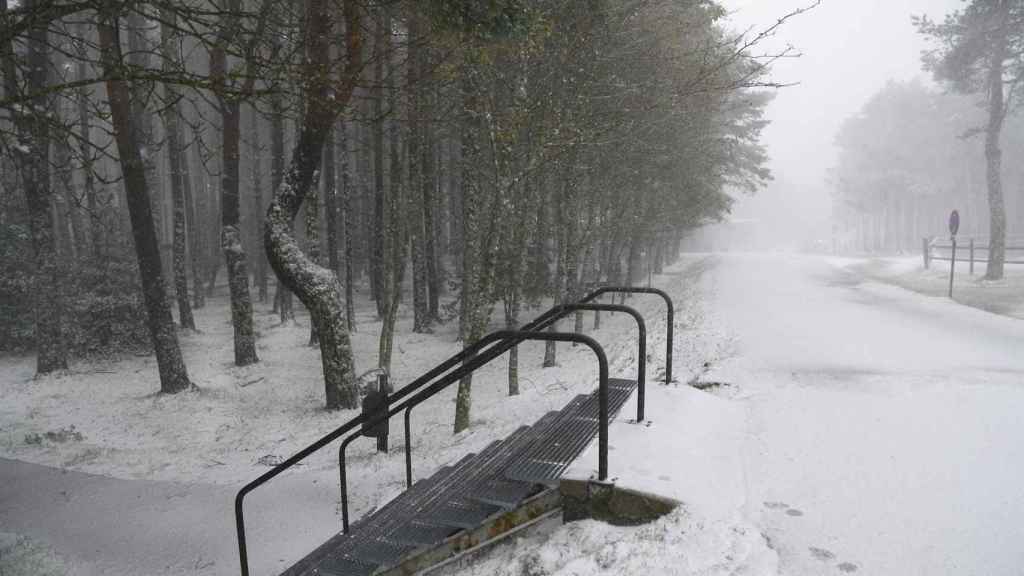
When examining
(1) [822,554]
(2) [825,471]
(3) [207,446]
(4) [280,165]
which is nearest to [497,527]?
(1) [822,554]

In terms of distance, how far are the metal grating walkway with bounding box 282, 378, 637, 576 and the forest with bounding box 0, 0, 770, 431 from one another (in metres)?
3.35

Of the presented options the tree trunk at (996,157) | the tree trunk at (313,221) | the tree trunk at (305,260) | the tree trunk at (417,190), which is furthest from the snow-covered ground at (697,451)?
the tree trunk at (996,157)

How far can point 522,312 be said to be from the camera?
21.7m

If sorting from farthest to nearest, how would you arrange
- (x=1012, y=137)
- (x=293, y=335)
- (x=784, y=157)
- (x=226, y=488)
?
(x=784, y=157), (x=1012, y=137), (x=293, y=335), (x=226, y=488)

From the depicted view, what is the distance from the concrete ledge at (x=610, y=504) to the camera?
138 inches

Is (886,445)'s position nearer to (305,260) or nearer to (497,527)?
(497,527)

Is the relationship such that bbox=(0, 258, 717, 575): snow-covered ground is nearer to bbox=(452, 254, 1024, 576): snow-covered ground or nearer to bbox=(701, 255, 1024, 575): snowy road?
bbox=(701, 255, 1024, 575): snowy road

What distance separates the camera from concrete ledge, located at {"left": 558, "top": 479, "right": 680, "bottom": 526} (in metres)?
3.50

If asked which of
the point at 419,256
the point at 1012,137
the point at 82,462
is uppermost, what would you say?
the point at 1012,137

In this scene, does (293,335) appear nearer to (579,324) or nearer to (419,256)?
(419,256)

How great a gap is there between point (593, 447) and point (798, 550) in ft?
4.82

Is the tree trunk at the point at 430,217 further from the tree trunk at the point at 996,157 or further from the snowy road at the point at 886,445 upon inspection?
the tree trunk at the point at 996,157

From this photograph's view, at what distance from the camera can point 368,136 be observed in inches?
810

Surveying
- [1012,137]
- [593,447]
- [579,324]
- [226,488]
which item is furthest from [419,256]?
[1012,137]
